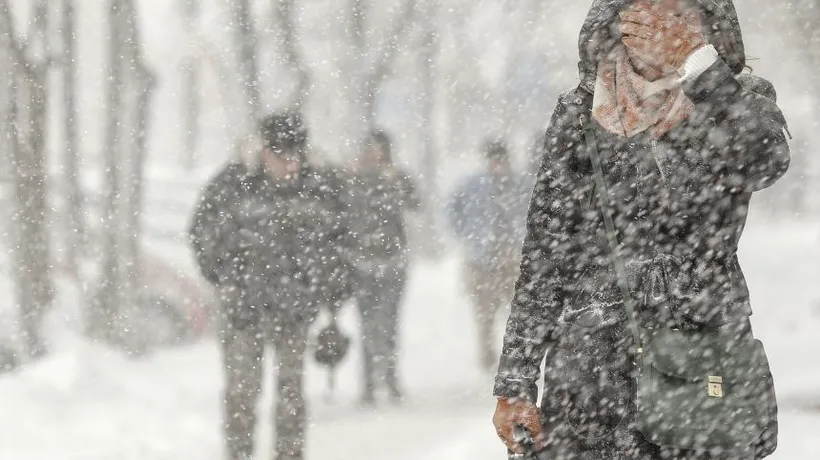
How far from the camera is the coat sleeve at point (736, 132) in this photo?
6.54 feet

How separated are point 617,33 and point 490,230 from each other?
17.6 feet

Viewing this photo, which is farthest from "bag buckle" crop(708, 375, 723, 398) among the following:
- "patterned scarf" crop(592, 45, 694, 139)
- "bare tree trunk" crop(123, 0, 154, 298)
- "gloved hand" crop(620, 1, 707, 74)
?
"bare tree trunk" crop(123, 0, 154, 298)

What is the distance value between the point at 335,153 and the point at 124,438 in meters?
4.36

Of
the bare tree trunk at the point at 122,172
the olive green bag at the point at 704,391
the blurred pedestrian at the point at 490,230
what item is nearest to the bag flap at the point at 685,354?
the olive green bag at the point at 704,391

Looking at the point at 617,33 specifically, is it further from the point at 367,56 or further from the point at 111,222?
the point at 367,56

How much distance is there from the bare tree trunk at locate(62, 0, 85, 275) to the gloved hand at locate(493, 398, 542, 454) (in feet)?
20.6

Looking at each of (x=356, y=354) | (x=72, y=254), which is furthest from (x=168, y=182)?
(x=356, y=354)

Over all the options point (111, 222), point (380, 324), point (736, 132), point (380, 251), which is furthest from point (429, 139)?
point (736, 132)

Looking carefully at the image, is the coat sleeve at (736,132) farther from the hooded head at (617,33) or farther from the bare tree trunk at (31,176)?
the bare tree trunk at (31,176)

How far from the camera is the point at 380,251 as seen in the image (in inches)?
253

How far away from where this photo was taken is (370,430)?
600 centimetres

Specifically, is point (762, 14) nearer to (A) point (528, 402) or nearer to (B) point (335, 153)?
(B) point (335, 153)

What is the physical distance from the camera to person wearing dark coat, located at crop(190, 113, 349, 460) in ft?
15.2

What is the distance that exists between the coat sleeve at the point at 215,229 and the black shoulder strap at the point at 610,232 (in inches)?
104
